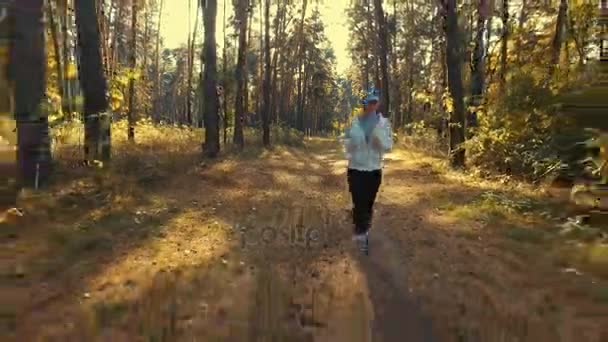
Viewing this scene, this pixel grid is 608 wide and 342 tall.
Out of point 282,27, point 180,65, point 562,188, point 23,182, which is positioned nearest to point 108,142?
point 23,182

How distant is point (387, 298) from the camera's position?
4996 mm

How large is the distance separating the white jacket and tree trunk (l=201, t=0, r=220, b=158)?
1099 centimetres

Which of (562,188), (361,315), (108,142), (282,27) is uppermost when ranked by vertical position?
(282,27)

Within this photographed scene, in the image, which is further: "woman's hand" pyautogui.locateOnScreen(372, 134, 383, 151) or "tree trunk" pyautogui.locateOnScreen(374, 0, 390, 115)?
"tree trunk" pyautogui.locateOnScreen(374, 0, 390, 115)

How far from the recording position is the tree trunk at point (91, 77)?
10945 mm

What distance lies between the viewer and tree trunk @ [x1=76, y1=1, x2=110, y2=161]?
35.9 ft

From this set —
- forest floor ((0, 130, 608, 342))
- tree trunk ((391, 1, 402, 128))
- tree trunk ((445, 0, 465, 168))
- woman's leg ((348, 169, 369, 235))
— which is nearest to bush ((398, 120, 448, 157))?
tree trunk ((445, 0, 465, 168))

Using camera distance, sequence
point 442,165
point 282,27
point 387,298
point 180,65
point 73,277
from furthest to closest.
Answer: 1. point 180,65
2. point 282,27
3. point 442,165
4. point 73,277
5. point 387,298

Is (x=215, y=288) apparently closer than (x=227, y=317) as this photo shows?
No

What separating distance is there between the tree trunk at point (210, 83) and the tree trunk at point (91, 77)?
563cm

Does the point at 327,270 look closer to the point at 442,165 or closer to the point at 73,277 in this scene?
the point at 73,277

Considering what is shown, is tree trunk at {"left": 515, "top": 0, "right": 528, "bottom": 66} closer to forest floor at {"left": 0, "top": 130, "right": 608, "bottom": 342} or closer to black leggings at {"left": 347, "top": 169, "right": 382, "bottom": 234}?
forest floor at {"left": 0, "top": 130, "right": 608, "bottom": 342}

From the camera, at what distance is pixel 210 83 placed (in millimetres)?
16703

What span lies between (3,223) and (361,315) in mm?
5412
